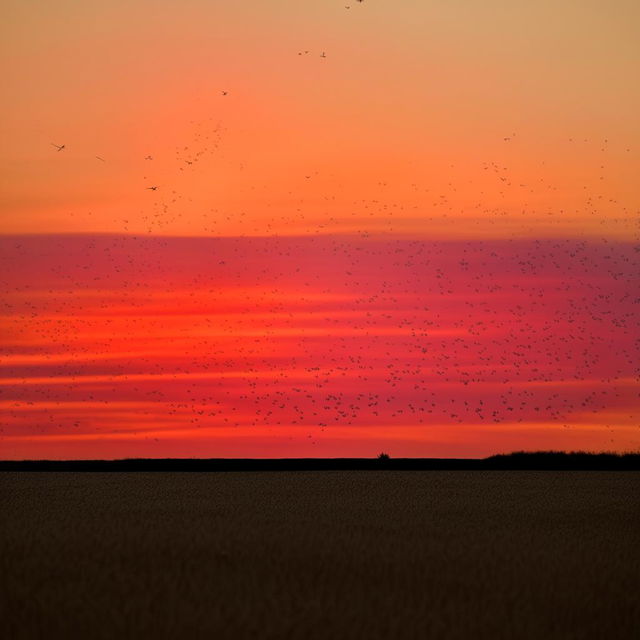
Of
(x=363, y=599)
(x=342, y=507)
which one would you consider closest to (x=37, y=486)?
(x=342, y=507)

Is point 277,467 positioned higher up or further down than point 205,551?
higher up

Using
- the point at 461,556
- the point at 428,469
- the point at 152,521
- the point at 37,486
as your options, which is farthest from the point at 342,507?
the point at 428,469

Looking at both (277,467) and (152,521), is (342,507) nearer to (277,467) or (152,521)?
(152,521)

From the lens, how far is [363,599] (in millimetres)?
16109

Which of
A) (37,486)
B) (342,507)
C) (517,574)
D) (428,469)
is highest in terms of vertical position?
(428,469)

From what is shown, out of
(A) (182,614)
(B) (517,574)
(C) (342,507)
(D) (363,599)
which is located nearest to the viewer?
(A) (182,614)

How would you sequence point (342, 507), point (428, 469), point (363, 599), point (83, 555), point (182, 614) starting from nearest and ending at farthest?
1. point (182, 614)
2. point (363, 599)
3. point (83, 555)
4. point (342, 507)
5. point (428, 469)

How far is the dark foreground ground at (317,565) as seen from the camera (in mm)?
A: 14477

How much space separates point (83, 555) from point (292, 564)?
3.08m

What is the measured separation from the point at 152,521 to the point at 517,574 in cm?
848

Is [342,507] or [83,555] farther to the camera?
[342,507]

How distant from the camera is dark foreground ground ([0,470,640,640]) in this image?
14477 mm

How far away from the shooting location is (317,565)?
18766 mm

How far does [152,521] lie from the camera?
2489 centimetres
